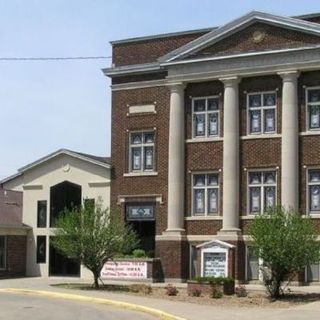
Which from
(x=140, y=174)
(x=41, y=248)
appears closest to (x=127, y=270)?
(x=140, y=174)

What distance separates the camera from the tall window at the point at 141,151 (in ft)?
124

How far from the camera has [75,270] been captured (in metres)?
39.2

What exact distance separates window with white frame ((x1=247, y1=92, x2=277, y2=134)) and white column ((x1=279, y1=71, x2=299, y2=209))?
776mm

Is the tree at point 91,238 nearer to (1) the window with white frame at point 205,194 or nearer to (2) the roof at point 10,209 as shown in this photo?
(1) the window with white frame at point 205,194

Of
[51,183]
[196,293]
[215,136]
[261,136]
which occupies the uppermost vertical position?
[215,136]

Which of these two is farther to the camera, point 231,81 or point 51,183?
point 51,183

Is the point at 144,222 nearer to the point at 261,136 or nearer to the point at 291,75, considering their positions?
the point at 261,136

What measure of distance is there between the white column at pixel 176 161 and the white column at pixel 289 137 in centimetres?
506

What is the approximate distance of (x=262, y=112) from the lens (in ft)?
114

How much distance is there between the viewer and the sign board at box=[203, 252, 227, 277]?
111 ft

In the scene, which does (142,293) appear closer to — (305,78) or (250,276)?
(250,276)

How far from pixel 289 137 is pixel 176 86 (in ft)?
20.4

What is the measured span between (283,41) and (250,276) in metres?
10.7

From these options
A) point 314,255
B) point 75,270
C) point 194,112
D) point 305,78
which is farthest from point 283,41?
point 75,270
